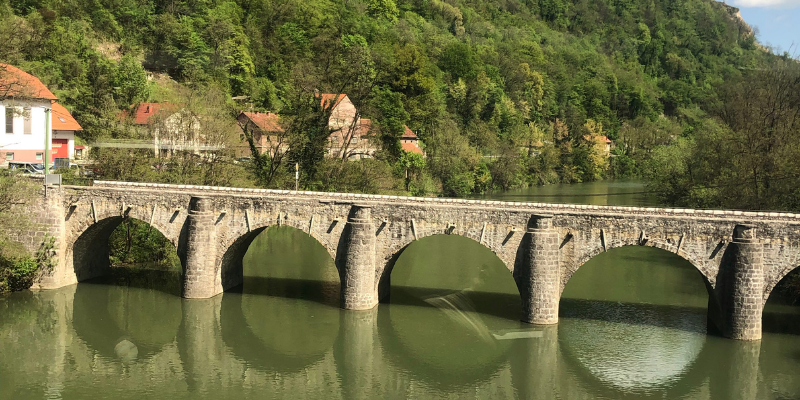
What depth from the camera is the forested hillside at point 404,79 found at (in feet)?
176

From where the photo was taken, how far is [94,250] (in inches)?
1337

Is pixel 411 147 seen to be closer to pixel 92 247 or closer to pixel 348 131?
pixel 348 131

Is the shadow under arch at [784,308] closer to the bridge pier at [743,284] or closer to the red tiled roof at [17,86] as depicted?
the bridge pier at [743,284]

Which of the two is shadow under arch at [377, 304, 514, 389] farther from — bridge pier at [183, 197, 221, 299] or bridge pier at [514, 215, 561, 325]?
bridge pier at [183, 197, 221, 299]

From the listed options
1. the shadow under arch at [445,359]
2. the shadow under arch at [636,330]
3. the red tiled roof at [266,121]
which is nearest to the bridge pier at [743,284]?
the shadow under arch at [636,330]

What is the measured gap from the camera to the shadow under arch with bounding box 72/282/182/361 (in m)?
26.5

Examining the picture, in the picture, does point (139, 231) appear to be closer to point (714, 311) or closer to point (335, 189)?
point (335, 189)

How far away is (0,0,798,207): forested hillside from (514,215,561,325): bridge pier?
1932 cm

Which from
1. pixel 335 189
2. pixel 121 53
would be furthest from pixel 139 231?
pixel 121 53

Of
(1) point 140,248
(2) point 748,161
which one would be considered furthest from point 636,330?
(1) point 140,248

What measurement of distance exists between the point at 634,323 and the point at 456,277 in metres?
10.0

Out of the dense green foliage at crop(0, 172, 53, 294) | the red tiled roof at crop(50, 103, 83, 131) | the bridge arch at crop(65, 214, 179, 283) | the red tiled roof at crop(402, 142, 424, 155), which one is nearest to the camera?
the dense green foliage at crop(0, 172, 53, 294)

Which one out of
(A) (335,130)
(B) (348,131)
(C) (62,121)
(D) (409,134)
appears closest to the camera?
(C) (62,121)

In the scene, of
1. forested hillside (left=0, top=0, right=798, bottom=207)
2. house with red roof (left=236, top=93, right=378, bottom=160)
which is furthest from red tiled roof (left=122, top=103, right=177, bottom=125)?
house with red roof (left=236, top=93, right=378, bottom=160)
